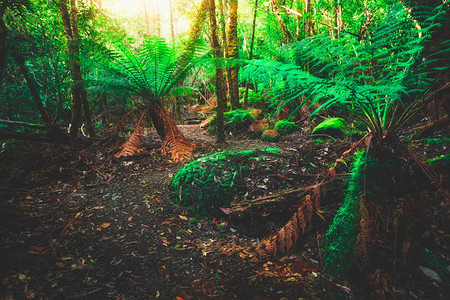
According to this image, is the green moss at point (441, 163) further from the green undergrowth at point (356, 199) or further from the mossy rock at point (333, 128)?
the mossy rock at point (333, 128)

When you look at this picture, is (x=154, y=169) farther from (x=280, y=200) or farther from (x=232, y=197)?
(x=280, y=200)

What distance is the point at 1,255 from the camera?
1.35 m

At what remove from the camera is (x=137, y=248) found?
63.2 inches

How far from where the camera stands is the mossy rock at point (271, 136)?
4.52 metres

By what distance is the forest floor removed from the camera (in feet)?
4.02

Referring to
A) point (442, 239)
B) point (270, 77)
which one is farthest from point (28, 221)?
point (442, 239)

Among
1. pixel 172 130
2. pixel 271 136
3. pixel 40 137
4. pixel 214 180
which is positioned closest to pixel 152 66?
pixel 172 130

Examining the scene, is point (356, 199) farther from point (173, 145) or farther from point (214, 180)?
point (173, 145)

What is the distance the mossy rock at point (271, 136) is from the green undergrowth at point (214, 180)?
1998 mm

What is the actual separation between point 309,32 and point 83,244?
19.8 ft

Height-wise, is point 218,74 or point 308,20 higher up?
point 308,20

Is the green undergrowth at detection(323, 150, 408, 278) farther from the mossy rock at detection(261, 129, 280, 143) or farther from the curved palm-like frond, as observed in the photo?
the mossy rock at detection(261, 129, 280, 143)

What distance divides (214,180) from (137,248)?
3.07 feet

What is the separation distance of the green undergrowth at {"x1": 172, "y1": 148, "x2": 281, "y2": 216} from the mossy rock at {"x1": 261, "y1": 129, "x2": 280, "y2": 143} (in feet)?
6.55
